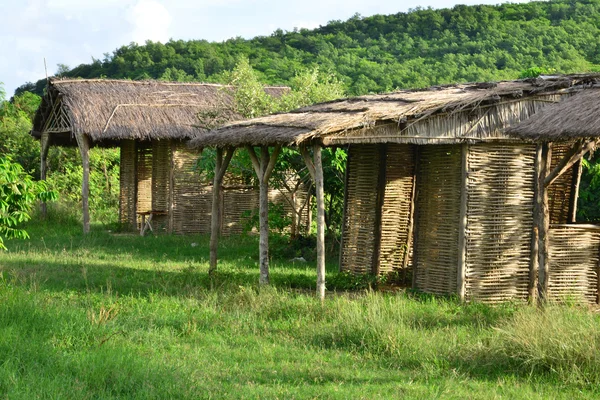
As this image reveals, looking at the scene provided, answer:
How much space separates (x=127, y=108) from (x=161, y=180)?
1.92 metres

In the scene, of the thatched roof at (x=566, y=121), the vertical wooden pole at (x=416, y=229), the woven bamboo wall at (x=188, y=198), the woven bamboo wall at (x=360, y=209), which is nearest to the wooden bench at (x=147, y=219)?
the woven bamboo wall at (x=188, y=198)

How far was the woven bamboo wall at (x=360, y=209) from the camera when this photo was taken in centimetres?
1283

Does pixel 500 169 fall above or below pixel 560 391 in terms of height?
above

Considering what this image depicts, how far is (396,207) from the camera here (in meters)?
12.9

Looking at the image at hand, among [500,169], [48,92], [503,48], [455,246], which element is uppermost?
[503,48]

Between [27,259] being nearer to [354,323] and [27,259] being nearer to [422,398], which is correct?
[354,323]

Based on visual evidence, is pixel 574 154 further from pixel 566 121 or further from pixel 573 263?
pixel 573 263

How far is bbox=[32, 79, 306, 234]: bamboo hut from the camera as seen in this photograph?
18875 mm

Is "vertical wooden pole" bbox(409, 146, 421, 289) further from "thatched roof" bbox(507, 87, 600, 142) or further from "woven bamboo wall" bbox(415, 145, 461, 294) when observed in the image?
"thatched roof" bbox(507, 87, 600, 142)

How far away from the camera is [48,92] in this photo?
2011 cm

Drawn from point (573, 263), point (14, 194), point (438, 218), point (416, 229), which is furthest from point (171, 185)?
point (573, 263)

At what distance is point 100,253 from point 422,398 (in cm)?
993

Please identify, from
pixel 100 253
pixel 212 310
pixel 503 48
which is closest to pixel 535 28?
pixel 503 48

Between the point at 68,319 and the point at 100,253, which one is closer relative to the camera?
the point at 68,319
